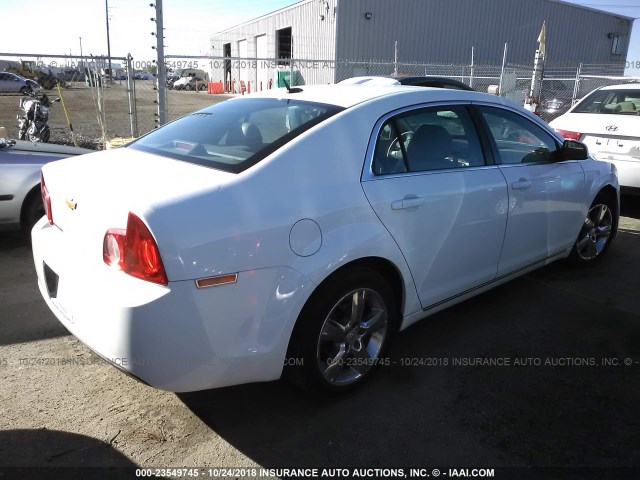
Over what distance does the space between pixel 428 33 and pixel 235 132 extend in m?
26.0

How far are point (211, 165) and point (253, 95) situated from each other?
124 cm

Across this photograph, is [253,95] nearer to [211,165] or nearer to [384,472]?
[211,165]

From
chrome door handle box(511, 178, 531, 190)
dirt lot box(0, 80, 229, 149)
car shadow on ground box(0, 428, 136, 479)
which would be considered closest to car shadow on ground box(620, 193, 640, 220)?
chrome door handle box(511, 178, 531, 190)

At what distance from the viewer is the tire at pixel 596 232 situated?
4.71m

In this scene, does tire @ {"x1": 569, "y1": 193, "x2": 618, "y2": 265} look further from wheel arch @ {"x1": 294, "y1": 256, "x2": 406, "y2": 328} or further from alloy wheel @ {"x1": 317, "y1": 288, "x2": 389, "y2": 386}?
alloy wheel @ {"x1": 317, "y1": 288, "x2": 389, "y2": 386}

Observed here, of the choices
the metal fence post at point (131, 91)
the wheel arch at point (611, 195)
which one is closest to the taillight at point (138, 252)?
the wheel arch at point (611, 195)

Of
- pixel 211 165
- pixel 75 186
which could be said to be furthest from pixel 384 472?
pixel 75 186

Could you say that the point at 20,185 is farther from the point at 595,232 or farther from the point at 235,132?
the point at 595,232

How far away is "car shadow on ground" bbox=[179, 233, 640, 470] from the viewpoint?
2475 millimetres

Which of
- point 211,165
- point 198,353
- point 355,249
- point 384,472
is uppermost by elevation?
point 211,165

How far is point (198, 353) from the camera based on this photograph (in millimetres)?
2184

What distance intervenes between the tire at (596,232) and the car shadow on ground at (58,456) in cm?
398

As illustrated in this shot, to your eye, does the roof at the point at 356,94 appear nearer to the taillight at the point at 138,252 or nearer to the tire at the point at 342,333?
the tire at the point at 342,333

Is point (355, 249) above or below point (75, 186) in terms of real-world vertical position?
below
